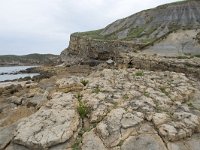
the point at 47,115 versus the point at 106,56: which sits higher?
the point at 47,115

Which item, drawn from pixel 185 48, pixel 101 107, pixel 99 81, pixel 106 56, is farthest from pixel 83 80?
pixel 106 56

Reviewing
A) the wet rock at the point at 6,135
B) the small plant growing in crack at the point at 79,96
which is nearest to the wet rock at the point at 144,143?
the small plant growing in crack at the point at 79,96

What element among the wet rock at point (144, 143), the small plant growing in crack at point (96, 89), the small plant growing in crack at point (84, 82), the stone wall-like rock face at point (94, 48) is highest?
the small plant growing in crack at point (84, 82)

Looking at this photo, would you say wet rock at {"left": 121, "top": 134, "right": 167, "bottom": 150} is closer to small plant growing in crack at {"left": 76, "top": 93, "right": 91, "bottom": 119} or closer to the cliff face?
small plant growing in crack at {"left": 76, "top": 93, "right": 91, "bottom": 119}

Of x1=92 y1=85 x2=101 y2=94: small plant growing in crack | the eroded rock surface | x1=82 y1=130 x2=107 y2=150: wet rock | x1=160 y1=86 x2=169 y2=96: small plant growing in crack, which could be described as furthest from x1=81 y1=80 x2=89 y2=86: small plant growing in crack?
x1=82 y1=130 x2=107 y2=150: wet rock

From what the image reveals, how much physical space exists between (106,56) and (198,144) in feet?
198

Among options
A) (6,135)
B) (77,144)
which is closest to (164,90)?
(77,144)

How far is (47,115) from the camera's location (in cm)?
1697

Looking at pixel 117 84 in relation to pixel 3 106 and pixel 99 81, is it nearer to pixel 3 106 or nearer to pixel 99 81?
pixel 99 81

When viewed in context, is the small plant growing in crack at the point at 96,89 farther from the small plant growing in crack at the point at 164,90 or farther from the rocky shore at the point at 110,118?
the small plant growing in crack at the point at 164,90

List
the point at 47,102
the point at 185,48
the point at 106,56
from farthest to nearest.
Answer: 1. the point at 106,56
2. the point at 185,48
3. the point at 47,102

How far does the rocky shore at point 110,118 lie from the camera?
14781mm

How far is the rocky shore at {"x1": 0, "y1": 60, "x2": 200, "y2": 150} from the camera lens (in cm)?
1478

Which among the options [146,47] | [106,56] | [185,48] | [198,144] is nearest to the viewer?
[198,144]
